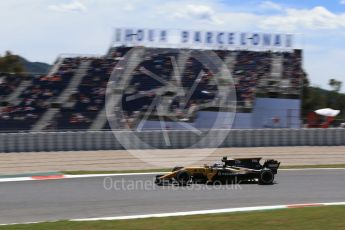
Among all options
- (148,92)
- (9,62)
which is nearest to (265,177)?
(148,92)

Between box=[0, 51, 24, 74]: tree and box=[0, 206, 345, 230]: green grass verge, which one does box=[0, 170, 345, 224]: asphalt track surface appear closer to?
box=[0, 206, 345, 230]: green grass verge

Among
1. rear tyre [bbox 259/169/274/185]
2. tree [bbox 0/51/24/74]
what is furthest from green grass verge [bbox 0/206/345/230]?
tree [bbox 0/51/24/74]

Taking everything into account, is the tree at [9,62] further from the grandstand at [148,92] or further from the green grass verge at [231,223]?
the green grass verge at [231,223]

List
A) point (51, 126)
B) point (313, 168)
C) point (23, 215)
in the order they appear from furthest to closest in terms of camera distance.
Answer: point (51, 126) → point (313, 168) → point (23, 215)

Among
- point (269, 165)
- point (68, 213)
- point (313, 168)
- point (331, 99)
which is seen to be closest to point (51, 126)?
point (313, 168)

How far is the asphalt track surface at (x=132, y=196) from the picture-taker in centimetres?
858

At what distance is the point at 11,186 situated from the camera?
11.4 meters

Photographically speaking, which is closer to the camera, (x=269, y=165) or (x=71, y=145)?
(x=269, y=165)

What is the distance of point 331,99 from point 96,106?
42.8 m

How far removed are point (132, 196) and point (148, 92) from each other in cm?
2099

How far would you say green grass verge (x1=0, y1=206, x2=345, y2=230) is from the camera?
6.69 metres

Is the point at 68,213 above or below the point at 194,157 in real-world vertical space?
above

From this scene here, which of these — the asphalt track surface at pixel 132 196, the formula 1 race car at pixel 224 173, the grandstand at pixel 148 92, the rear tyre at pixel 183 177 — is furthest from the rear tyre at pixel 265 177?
the grandstand at pixel 148 92

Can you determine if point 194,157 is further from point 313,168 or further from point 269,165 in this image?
point 269,165
